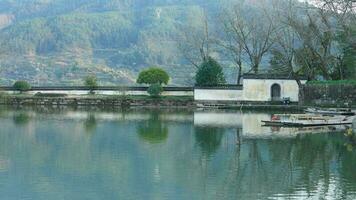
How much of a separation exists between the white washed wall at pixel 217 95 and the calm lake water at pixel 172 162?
15.8m

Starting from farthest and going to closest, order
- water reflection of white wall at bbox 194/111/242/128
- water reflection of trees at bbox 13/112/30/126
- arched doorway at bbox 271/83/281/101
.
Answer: arched doorway at bbox 271/83/281/101 < water reflection of trees at bbox 13/112/30/126 < water reflection of white wall at bbox 194/111/242/128

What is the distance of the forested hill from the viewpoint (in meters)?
101

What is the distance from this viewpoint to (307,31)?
4056cm

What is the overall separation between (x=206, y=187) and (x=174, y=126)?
15.0m

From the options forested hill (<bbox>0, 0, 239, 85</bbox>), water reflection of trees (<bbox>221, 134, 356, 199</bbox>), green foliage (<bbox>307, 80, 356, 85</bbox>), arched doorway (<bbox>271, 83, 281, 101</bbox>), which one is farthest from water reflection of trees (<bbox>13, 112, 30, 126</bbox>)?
forested hill (<bbox>0, 0, 239, 85</bbox>)

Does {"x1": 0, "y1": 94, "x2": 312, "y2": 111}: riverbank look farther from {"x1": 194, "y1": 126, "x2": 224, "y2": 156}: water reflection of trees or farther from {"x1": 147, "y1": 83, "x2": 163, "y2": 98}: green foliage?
{"x1": 194, "y1": 126, "x2": 224, "y2": 156}: water reflection of trees

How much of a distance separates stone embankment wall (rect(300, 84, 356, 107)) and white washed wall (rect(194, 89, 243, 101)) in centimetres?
480

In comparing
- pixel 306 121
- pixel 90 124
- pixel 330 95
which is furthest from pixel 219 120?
pixel 330 95

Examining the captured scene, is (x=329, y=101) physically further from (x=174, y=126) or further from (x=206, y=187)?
(x=206, y=187)

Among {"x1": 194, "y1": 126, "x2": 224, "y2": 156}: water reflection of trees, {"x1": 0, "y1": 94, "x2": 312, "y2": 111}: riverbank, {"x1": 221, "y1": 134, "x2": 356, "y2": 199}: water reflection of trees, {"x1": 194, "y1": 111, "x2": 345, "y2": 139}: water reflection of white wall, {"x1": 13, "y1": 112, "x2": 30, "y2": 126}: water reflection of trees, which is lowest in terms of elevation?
{"x1": 221, "y1": 134, "x2": 356, "y2": 199}: water reflection of trees

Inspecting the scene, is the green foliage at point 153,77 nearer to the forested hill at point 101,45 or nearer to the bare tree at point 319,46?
the bare tree at point 319,46

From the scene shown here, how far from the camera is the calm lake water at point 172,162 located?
45.3 ft

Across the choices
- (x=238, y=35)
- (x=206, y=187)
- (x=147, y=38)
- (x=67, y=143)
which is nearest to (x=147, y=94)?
(x=238, y=35)

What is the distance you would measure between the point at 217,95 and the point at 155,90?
15.2ft
